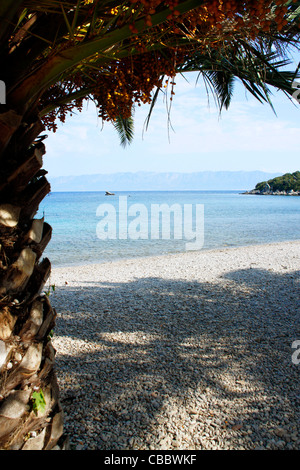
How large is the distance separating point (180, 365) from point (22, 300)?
101 inches

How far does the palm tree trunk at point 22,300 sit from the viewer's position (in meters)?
1.87

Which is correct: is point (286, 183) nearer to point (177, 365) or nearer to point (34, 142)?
point (177, 365)

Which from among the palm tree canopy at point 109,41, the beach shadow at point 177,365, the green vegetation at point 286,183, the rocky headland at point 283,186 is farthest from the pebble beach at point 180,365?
the rocky headland at point 283,186

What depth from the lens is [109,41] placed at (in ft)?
5.89

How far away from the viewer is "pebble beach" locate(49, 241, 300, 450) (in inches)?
115

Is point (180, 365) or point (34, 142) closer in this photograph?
point (34, 142)

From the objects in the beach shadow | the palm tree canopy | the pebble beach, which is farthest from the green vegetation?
the palm tree canopy

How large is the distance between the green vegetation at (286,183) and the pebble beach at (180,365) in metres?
82.1

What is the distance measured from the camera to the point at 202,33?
228 cm

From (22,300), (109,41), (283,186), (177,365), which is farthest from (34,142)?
(283,186)

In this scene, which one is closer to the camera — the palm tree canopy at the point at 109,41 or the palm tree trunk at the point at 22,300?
the palm tree canopy at the point at 109,41

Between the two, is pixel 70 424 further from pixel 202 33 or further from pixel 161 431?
pixel 202 33

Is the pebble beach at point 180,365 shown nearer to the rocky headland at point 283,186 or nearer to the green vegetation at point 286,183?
the green vegetation at point 286,183
